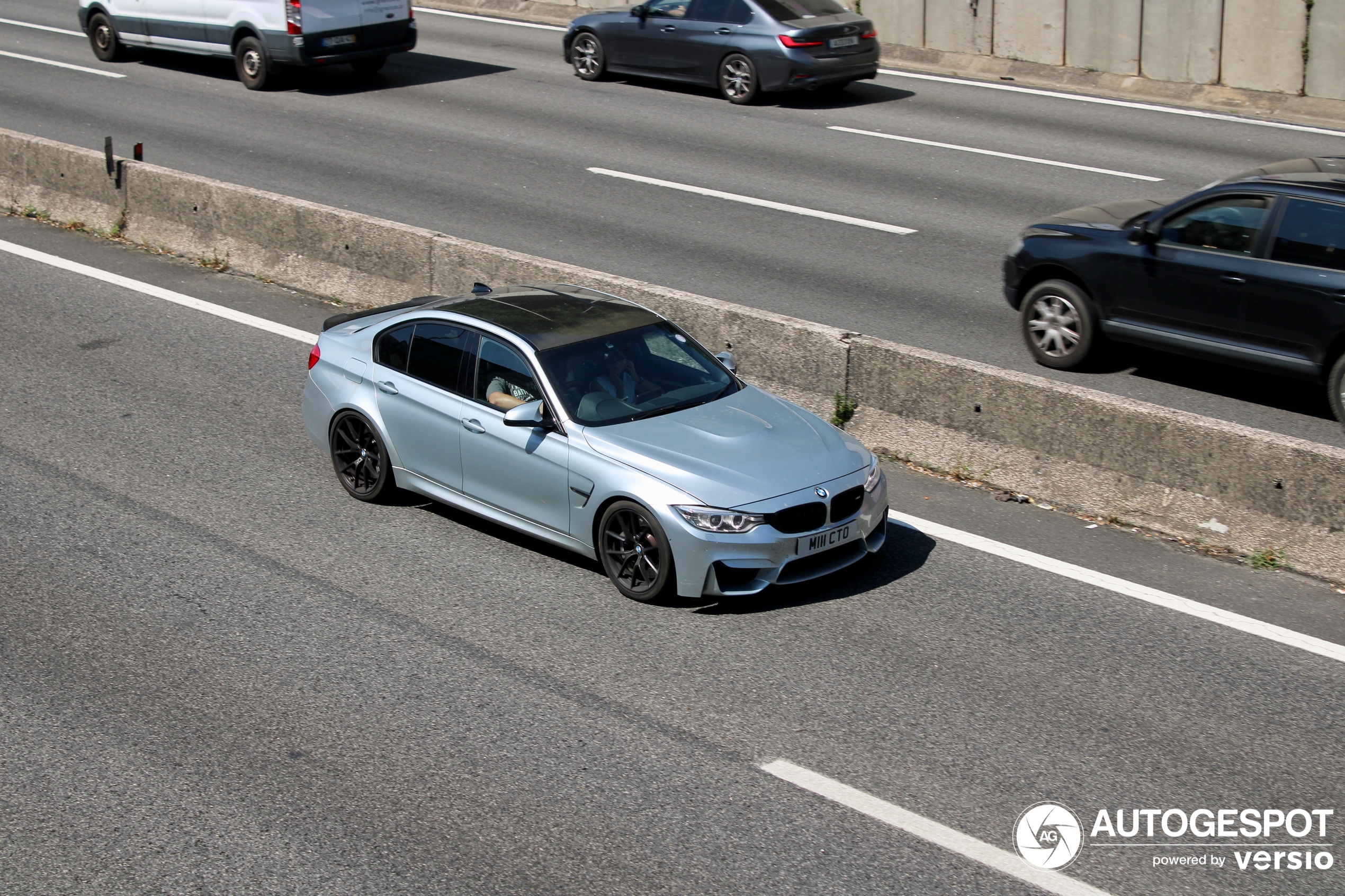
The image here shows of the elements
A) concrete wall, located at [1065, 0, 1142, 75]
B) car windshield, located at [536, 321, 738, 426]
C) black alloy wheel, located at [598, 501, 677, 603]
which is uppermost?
concrete wall, located at [1065, 0, 1142, 75]

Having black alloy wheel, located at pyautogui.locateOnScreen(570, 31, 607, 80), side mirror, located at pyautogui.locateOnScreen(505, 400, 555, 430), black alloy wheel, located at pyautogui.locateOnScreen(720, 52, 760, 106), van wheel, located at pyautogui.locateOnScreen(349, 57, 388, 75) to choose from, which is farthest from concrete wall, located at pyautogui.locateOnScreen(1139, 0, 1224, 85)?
side mirror, located at pyautogui.locateOnScreen(505, 400, 555, 430)

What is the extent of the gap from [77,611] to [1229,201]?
326 inches

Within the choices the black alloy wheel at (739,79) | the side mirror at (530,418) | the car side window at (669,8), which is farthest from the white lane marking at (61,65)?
the side mirror at (530,418)

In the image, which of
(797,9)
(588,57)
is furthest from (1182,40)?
(588,57)

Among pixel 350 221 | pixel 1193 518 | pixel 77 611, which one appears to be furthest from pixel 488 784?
pixel 350 221

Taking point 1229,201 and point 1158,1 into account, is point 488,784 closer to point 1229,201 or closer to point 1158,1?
point 1229,201

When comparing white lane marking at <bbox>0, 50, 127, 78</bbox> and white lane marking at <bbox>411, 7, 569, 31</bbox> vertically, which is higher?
white lane marking at <bbox>411, 7, 569, 31</bbox>

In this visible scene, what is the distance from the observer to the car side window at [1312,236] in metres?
9.36

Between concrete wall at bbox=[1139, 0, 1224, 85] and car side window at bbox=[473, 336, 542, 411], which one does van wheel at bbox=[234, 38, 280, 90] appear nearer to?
concrete wall at bbox=[1139, 0, 1224, 85]

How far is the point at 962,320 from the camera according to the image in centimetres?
1198

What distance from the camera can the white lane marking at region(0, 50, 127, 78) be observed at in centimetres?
2277

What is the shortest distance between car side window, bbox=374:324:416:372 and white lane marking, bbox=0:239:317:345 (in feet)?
10.3

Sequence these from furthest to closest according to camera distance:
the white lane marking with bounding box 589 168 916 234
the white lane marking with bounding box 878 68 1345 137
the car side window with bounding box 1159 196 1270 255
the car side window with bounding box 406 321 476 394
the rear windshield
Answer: the rear windshield, the white lane marking with bounding box 878 68 1345 137, the white lane marking with bounding box 589 168 916 234, the car side window with bounding box 1159 196 1270 255, the car side window with bounding box 406 321 476 394

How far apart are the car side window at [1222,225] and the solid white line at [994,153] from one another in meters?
6.37
